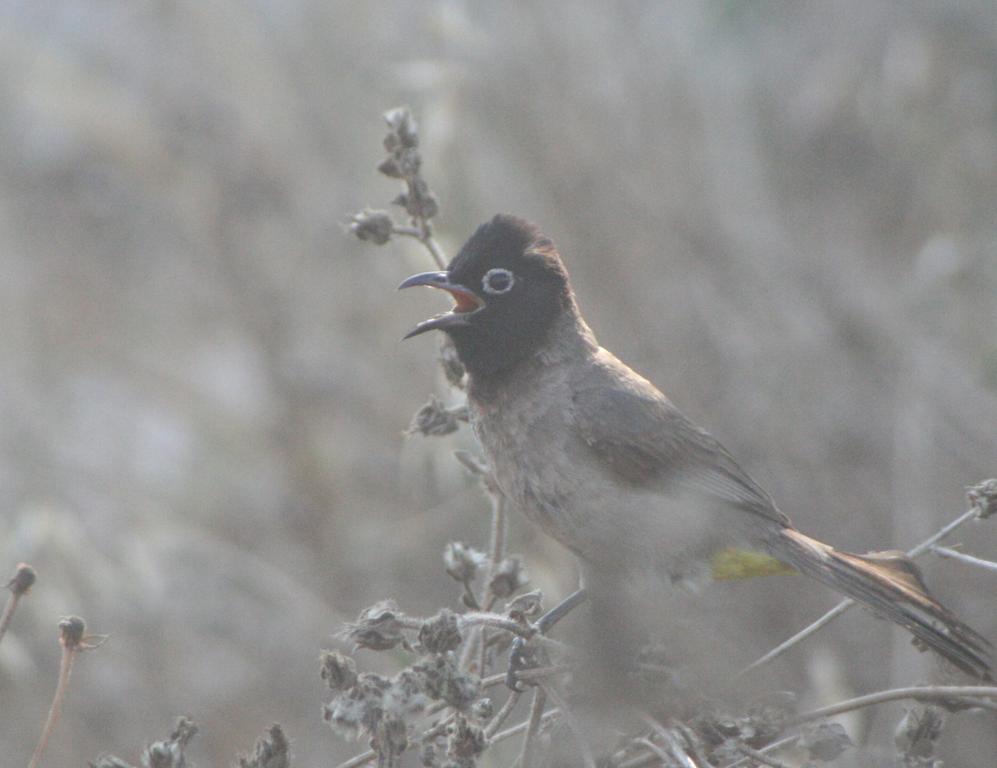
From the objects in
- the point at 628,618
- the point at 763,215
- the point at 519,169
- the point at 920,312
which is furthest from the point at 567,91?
the point at 628,618

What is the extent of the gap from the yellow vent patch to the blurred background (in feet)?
1.89

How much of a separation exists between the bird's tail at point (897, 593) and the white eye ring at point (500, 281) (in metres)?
0.99

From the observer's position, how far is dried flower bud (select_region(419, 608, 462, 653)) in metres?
2.14

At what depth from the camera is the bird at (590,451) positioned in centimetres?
344

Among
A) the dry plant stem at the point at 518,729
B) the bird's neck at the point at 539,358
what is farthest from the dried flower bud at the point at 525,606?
the bird's neck at the point at 539,358

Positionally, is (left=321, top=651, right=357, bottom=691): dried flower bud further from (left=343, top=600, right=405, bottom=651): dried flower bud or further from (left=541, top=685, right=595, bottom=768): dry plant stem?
(left=541, top=685, right=595, bottom=768): dry plant stem

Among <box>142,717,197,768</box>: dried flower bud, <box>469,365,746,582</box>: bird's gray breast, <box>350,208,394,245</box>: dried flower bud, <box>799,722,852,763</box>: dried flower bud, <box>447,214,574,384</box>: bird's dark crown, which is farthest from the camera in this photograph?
<box>447,214,574,384</box>: bird's dark crown

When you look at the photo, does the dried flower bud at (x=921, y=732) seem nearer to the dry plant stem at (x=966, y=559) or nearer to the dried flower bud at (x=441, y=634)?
the dry plant stem at (x=966, y=559)

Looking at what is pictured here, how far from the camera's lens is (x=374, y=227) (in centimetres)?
296

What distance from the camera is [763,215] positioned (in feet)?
22.8

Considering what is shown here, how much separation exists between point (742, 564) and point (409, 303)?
323 centimetres

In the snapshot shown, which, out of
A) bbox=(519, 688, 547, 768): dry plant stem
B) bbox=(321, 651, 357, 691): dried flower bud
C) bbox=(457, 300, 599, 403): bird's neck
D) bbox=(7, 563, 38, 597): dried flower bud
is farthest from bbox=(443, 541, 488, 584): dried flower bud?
bbox=(457, 300, 599, 403): bird's neck

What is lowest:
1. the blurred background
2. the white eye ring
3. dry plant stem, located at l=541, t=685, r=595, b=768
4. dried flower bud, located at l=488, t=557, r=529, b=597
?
dry plant stem, located at l=541, t=685, r=595, b=768

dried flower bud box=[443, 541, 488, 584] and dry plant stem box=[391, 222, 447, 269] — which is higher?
dry plant stem box=[391, 222, 447, 269]
